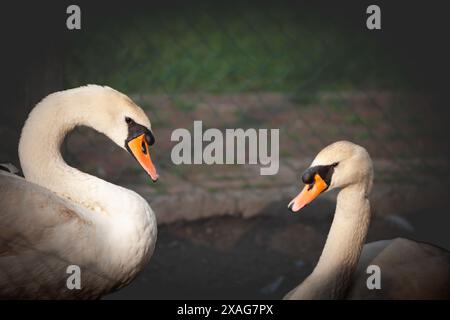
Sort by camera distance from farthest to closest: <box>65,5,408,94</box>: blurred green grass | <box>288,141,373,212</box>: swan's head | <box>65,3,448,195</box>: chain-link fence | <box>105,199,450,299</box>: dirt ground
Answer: <box>65,5,408,94</box>: blurred green grass → <box>65,3,448,195</box>: chain-link fence → <box>105,199,450,299</box>: dirt ground → <box>288,141,373,212</box>: swan's head

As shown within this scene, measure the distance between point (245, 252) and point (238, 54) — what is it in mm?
1418

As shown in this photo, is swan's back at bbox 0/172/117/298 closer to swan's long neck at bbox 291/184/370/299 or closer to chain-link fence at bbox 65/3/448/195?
swan's long neck at bbox 291/184/370/299

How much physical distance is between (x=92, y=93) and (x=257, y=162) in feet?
4.58

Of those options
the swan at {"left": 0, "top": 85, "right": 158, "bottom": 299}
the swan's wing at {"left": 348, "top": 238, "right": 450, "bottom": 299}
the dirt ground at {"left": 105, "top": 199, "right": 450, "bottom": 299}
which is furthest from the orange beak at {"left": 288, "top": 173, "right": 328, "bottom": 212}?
the dirt ground at {"left": 105, "top": 199, "right": 450, "bottom": 299}

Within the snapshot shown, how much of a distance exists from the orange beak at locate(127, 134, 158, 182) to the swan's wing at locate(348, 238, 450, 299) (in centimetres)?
65

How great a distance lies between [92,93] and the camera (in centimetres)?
268

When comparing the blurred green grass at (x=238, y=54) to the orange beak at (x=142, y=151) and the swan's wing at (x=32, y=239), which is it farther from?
the swan's wing at (x=32, y=239)

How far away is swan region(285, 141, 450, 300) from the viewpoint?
244 centimetres

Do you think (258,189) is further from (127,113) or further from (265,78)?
(127,113)

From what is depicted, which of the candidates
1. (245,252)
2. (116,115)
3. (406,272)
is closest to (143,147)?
(116,115)

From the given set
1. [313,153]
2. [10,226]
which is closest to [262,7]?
[313,153]

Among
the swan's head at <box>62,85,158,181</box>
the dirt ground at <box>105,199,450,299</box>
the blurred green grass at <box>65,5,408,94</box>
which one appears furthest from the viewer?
the blurred green grass at <box>65,5,408,94</box>

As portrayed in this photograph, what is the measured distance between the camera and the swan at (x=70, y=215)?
2.45 meters

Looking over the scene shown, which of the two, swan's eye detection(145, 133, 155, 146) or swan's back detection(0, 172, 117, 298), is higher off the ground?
swan's eye detection(145, 133, 155, 146)
